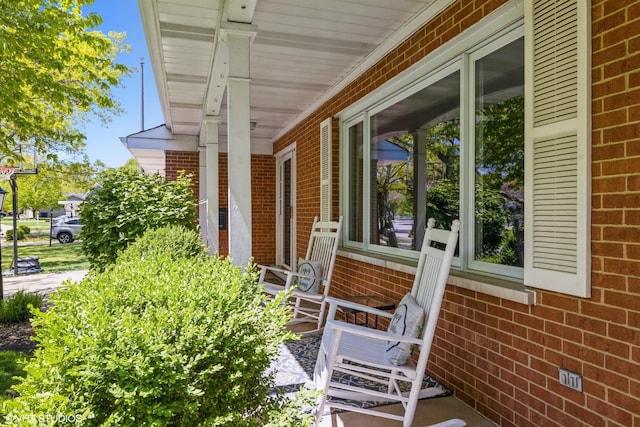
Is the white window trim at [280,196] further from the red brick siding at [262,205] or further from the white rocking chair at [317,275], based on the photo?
the white rocking chair at [317,275]

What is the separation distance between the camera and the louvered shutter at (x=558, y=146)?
181cm

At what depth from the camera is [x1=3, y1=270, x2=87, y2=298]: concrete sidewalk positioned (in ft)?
22.4

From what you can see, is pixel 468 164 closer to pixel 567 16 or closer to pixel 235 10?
pixel 567 16

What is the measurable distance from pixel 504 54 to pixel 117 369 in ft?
8.20

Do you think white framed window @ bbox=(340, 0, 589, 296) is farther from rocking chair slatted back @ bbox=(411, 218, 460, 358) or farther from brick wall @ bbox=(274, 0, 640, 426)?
rocking chair slatted back @ bbox=(411, 218, 460, 358)

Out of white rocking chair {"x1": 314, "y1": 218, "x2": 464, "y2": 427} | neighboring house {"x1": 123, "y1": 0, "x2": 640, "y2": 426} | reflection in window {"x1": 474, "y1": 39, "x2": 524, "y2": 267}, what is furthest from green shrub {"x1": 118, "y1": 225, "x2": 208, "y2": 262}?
reflection in window {"x1": 474, "y1": 39, "x2": 524, "y2": 267}

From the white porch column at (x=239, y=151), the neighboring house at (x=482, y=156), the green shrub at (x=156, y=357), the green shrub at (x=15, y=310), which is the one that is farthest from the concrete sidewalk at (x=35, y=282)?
the green shrub at (x=156, y=357)

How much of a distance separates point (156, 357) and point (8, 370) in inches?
118

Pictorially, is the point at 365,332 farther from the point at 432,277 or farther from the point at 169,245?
the point at 169,245

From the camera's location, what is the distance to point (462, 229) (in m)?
2.74

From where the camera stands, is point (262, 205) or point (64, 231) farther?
point (64, 231)

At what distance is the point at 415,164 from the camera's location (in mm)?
3439

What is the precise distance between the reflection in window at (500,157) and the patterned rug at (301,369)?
1.05 metres

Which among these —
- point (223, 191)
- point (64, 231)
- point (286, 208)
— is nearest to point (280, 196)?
point (286, 208)
